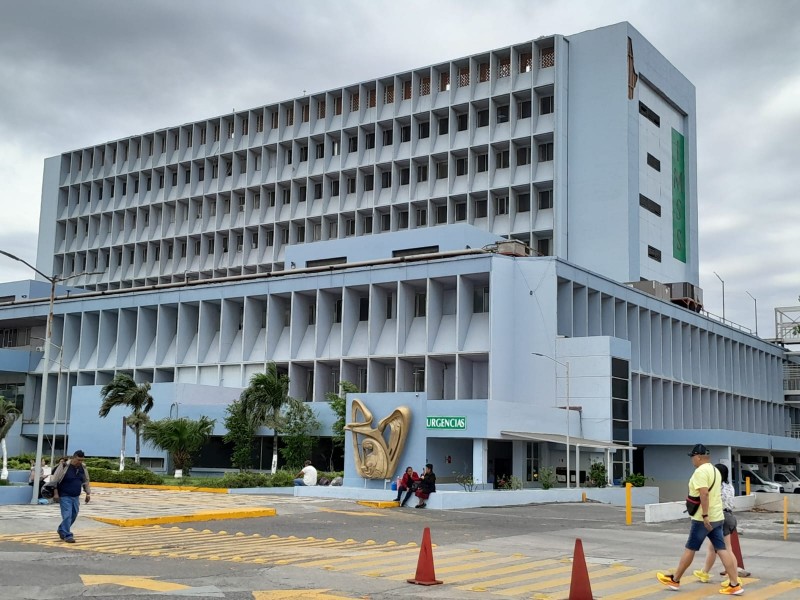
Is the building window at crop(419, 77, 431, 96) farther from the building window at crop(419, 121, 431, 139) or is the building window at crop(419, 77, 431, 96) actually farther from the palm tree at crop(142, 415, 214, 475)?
the palm tree at crop(142, 415, 214, 475)

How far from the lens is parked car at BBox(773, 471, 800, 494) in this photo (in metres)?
63.6

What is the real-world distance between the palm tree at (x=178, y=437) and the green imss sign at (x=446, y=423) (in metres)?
14.4

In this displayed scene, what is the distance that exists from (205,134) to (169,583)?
82.9 meters

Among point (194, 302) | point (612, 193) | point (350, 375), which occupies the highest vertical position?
point (612, 193)

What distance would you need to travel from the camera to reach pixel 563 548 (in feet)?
68.3

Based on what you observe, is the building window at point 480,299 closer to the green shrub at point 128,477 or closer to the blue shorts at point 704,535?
the green shrub at point 128,477

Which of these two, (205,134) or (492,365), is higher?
(205,134)

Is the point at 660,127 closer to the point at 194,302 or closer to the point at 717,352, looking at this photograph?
the point at 717,352

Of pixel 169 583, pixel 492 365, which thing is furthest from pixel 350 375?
pixel 169 583

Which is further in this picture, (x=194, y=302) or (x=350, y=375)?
(x=194, y=302)

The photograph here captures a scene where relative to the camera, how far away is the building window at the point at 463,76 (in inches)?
3063

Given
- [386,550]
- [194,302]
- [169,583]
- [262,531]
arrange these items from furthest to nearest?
[194,302]
[262,531]
[386,550]
[169,583]

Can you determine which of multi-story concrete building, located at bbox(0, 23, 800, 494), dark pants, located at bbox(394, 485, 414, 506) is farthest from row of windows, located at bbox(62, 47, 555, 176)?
dark pants, located at bbox(394, 485, 414, 506)

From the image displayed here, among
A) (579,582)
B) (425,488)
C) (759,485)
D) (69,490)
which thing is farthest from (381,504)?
(759,485)
